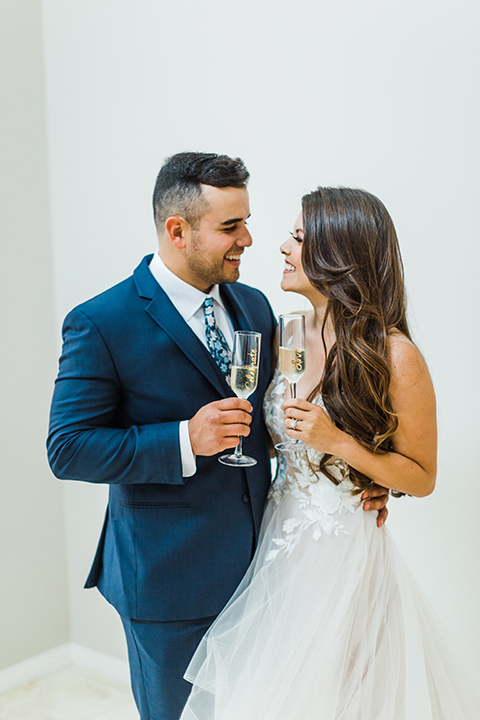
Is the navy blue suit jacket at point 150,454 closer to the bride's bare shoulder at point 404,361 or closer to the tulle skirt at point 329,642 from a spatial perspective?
the tulle skirt at point 329,642

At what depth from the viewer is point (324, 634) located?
187 centimetres

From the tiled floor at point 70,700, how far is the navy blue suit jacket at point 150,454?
56.1 inches

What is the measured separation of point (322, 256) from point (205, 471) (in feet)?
2.27

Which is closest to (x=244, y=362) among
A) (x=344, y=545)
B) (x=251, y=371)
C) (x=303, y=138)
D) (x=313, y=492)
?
(x=251, y=371)

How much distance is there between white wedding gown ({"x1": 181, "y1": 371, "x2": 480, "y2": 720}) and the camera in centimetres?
182

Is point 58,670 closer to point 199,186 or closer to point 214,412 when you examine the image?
point 214,412

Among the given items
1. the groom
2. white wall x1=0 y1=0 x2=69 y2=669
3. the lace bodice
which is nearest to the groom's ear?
the groom

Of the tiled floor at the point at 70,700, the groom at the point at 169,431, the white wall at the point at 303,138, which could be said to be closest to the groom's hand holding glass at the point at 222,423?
the groom at the point at 169,431

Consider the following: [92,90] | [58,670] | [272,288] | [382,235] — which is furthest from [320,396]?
[58,670]

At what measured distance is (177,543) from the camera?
79.0 inches

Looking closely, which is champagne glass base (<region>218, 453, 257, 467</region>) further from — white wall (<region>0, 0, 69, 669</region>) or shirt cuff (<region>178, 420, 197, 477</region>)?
white wall (<region>0, 0, 69, 669</region>)

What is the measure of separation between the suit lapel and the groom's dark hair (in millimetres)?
235

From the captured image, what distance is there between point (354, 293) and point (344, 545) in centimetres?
70

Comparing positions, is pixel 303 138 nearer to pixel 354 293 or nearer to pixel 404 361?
pixel 354 293
